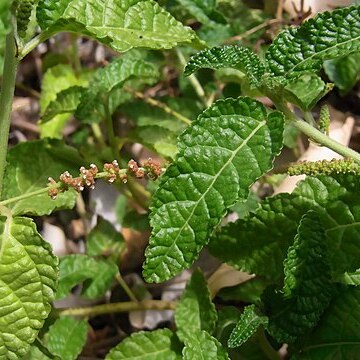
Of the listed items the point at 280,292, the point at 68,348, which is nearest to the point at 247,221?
the point at 280,292

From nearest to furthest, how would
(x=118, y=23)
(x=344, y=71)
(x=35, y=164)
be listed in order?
(x=118, y=23), (x=35, y=164), (x=344, y=71)

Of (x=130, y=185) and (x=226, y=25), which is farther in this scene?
(x=226, y=25)

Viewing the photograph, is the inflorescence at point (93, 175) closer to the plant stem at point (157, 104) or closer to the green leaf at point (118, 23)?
the green leaf at point (118, 23)

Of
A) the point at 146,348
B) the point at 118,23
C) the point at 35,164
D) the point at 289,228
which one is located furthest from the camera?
the point at 35,164

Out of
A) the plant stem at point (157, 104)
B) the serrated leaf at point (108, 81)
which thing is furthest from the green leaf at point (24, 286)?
the plant stem at point (157, 104)

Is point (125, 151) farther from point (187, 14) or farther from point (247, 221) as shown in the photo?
point (247, 221)

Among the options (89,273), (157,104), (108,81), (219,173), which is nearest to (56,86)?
(157,104)

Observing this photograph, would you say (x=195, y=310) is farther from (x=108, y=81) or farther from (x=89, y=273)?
(x=108, y=81)
